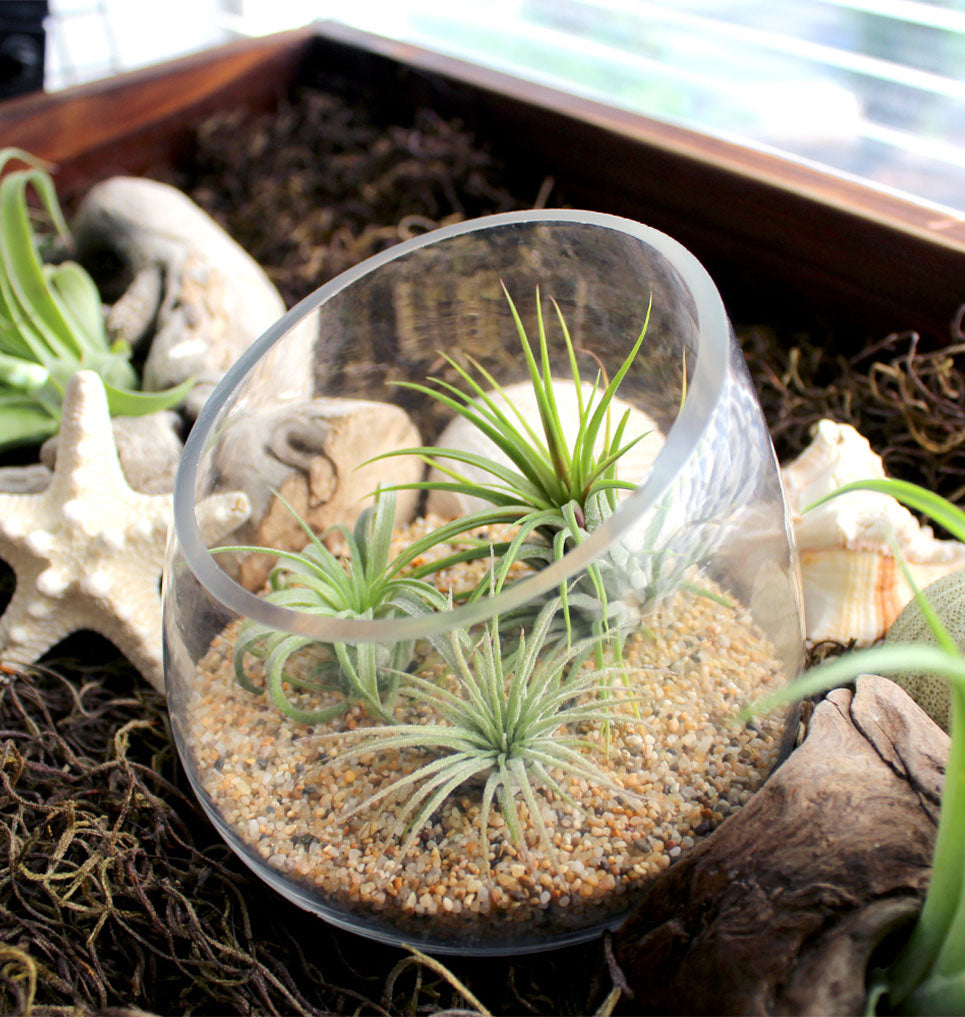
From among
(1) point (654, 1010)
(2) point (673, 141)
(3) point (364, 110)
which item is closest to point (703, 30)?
(2) point (673, 141)

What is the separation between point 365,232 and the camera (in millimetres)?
Result: 1182

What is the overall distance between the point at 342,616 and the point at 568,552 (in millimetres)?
144

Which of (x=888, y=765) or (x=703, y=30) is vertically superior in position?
(x=703, y=30)

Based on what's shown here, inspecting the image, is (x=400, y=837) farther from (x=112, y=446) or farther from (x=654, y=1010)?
(x=112, y=446)

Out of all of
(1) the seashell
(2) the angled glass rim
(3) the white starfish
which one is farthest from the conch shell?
(3) the white starfish

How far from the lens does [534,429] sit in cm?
67

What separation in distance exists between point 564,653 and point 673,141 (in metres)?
0.70

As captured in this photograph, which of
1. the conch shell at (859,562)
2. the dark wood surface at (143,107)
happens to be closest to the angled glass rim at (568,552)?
the conch shell at (859,562)

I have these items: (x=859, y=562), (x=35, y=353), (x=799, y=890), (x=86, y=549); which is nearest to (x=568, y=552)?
(x=799, y=890)

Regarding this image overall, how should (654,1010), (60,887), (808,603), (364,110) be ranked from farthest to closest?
(364,110) < (808,603) < (60,887) < (654,1010)

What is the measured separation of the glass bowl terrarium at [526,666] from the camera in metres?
0.47

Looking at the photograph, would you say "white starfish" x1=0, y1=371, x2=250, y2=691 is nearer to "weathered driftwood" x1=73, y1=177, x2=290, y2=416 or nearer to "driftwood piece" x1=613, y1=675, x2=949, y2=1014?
"weathered driftwood" x1=73, y1=177, x2=290, y2=416

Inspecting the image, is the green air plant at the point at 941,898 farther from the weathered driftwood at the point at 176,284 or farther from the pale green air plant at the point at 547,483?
the weathered driftwood at the point at 176,284

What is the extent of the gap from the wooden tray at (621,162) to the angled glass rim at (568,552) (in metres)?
0.40
